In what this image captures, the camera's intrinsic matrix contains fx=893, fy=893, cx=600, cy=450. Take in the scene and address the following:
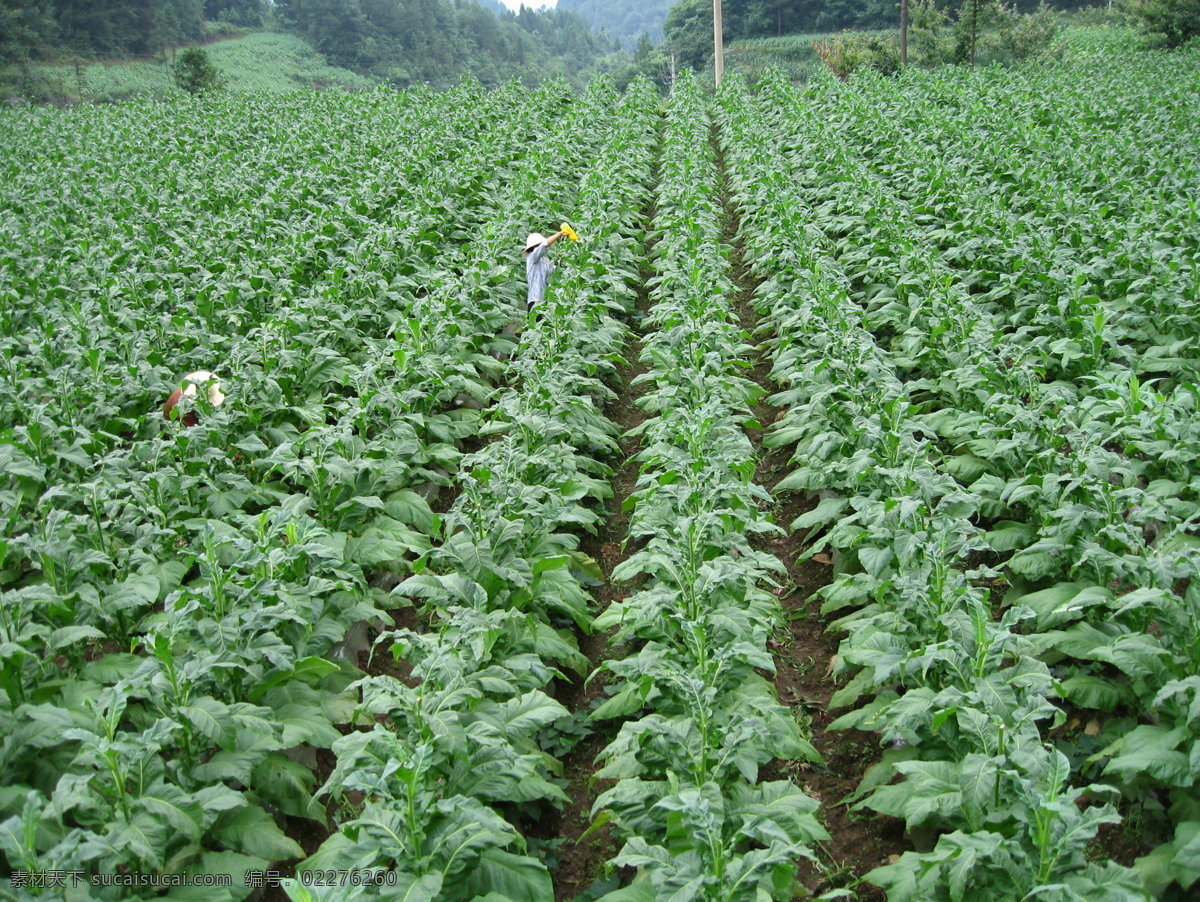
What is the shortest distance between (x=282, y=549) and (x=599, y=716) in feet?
6.63

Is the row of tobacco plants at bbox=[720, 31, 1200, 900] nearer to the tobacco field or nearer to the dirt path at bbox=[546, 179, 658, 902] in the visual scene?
the tobacco field

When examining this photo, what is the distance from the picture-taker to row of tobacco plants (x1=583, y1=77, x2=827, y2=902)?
342 centimetres

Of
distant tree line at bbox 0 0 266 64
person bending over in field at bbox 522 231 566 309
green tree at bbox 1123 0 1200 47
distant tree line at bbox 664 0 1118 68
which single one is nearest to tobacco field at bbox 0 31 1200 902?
person bending over in field at bbox 522 231 566 309

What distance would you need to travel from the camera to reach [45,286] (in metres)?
12.0

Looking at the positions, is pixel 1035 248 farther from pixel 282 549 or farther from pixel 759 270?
pixel 282 549

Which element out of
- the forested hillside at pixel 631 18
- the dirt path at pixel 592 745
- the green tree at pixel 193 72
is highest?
the forested hillside at pixel 631 18

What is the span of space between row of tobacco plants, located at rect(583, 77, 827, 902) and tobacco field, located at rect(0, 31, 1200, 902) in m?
0.03

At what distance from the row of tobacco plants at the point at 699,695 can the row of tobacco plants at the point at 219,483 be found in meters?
0.78

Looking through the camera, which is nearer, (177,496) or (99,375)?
(177,496)

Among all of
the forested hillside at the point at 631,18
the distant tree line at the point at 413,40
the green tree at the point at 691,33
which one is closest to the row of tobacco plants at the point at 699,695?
the green tree at the point at 691,33

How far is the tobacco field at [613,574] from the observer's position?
3.64 meters

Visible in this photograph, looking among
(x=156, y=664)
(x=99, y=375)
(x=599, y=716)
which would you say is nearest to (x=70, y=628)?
(x=156, y=664)

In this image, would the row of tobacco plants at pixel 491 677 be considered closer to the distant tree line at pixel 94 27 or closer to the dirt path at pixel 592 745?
the dirt path at pixel 592 745

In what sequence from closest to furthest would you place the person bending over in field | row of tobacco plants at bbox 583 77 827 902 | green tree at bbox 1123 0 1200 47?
row of tobacco plants at bbox 583 77 827 902, the person bending over in field, green tree at bbox 1123 0 1200 47
